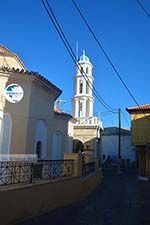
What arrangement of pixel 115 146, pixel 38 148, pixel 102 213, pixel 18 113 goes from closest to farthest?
pixel 102 213
pixel 18 113
pixel 38 148
pixel 115 146

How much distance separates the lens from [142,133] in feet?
89.8

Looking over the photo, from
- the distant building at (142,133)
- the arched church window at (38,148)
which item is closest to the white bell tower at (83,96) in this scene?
the distant building at (142,133)

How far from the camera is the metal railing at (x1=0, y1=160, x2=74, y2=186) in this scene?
9477mm

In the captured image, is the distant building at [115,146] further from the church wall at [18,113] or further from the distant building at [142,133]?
the church wall at [18,113]

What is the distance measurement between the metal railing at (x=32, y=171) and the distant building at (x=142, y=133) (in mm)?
15091

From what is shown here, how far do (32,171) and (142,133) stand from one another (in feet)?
61.0

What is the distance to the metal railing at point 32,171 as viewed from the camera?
31.1 feet

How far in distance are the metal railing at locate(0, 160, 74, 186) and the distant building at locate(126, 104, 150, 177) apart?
15.1 metres

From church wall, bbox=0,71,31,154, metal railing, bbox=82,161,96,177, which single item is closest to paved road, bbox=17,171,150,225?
metal railing, bbox=82,161,96,177

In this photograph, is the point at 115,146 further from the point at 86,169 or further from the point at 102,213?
the point at 102,213

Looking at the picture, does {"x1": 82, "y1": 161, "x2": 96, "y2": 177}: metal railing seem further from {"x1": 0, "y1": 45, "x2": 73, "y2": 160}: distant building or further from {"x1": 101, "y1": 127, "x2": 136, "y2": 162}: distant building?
{"x1": 101, "y1": 127, "x2": 136, "y2": 162}: distant building

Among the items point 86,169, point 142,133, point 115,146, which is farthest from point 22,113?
point 115,146

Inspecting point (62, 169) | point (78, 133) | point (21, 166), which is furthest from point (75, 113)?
point (21, 166)

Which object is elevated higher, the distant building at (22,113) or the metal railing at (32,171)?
the distant building at (22,113)
